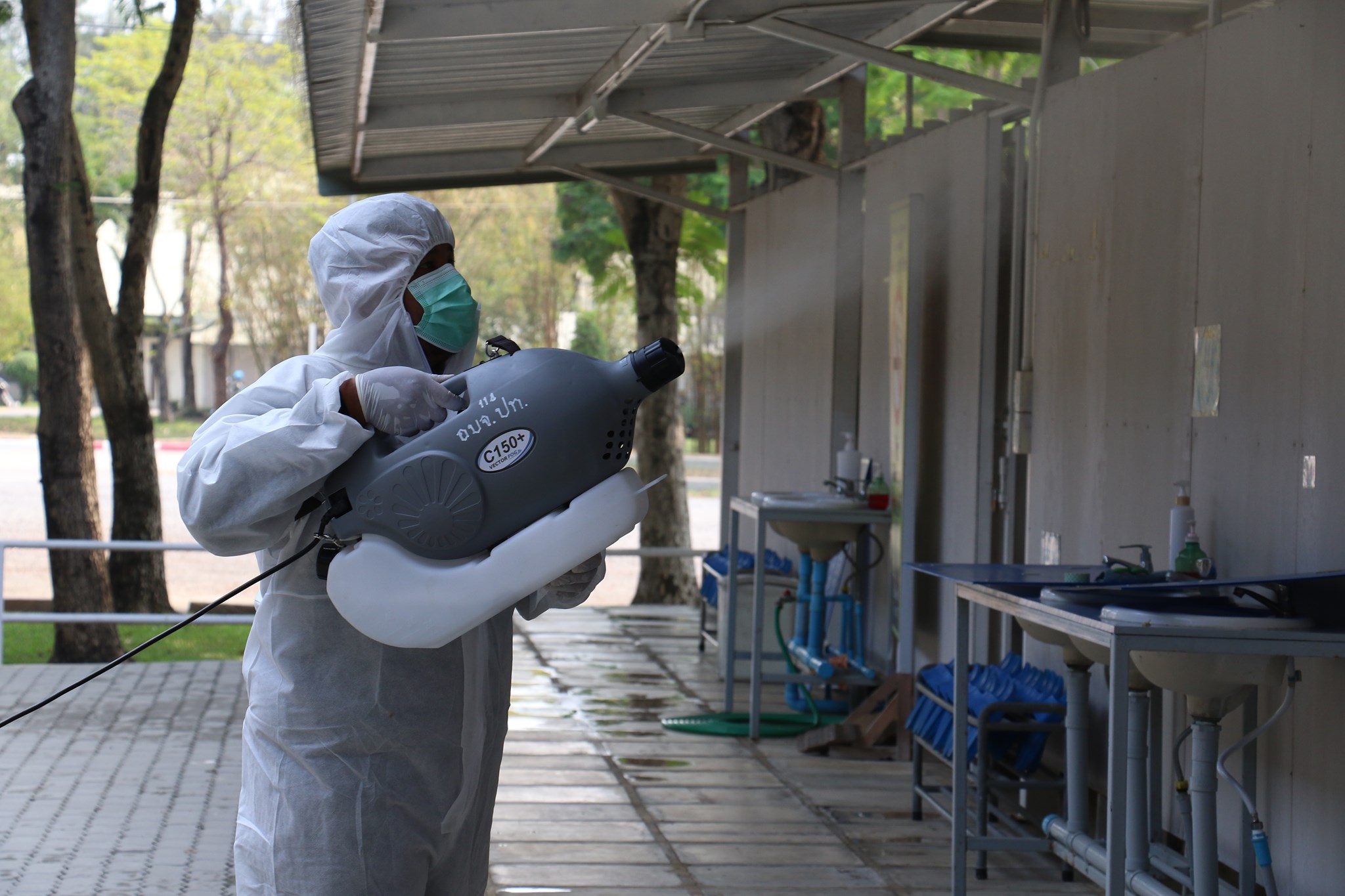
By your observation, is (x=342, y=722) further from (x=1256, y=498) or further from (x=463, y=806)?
(x=1256, y=498)

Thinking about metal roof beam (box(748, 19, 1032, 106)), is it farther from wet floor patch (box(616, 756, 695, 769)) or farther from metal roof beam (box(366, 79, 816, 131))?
wet floor patch (box(616, 756, 695, 769))

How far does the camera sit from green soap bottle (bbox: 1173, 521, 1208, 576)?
3.45 m

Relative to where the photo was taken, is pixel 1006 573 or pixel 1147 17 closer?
pixel 1006 573

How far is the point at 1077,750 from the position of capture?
150 inches

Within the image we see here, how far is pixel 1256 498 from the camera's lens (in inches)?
138

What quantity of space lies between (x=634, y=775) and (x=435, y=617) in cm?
379

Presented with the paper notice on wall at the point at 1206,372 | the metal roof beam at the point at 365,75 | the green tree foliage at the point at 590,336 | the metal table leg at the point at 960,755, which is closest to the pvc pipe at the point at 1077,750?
the metal table leg at the point at 960,755

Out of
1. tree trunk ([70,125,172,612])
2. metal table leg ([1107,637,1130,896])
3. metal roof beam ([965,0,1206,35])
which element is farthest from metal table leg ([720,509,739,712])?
tree trunk ([70,125,172,612])

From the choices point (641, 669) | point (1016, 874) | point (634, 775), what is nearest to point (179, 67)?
point (641, 669)

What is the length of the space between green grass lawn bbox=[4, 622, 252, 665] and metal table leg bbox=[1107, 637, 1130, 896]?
→ 8520mm

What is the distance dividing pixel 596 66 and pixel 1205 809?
4280mm

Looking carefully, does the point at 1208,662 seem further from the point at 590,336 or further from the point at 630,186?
the point at 590,336

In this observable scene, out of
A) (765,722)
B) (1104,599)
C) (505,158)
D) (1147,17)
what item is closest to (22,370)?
(505,158)

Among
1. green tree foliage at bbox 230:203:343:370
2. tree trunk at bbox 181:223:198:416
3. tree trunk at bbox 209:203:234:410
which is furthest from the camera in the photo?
tree trunk at bbox 181:223:198:416
